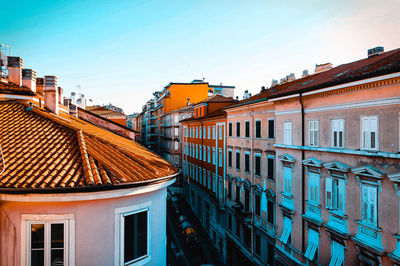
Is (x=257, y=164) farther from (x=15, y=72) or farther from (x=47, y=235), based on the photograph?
(x=15, y=72)

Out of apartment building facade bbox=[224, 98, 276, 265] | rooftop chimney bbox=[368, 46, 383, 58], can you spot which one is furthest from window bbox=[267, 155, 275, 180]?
rooftop chimney bbox=[368, 46, 383, 58]

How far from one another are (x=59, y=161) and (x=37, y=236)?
1.94 metres

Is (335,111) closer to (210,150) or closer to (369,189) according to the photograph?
(369,189)

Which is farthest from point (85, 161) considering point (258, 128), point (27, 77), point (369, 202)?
point (258, 128)

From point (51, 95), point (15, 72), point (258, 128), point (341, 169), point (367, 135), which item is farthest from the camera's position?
point (258, 128)

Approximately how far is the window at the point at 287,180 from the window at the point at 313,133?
8.34 feet

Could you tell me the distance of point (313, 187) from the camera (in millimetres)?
14930

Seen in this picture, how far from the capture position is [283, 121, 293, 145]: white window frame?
55.4ft

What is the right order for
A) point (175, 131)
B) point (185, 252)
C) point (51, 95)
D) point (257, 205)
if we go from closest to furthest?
point (51, 95) < point (257, 205) < point (185, 252) < point (175, 131)

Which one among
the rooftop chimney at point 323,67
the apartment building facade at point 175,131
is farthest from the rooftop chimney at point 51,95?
the apartment building facade at point 175,131

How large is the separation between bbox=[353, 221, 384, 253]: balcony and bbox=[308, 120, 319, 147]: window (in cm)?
458

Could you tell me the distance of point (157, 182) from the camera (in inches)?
316

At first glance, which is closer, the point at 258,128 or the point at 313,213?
the point at 313,213

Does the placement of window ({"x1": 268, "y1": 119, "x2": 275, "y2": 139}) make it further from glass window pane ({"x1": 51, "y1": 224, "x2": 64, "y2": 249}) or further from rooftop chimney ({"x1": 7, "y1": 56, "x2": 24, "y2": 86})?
rooftop chimney ({"x1": 7, "y1": 56, "x2": 24, "y2": 86})
